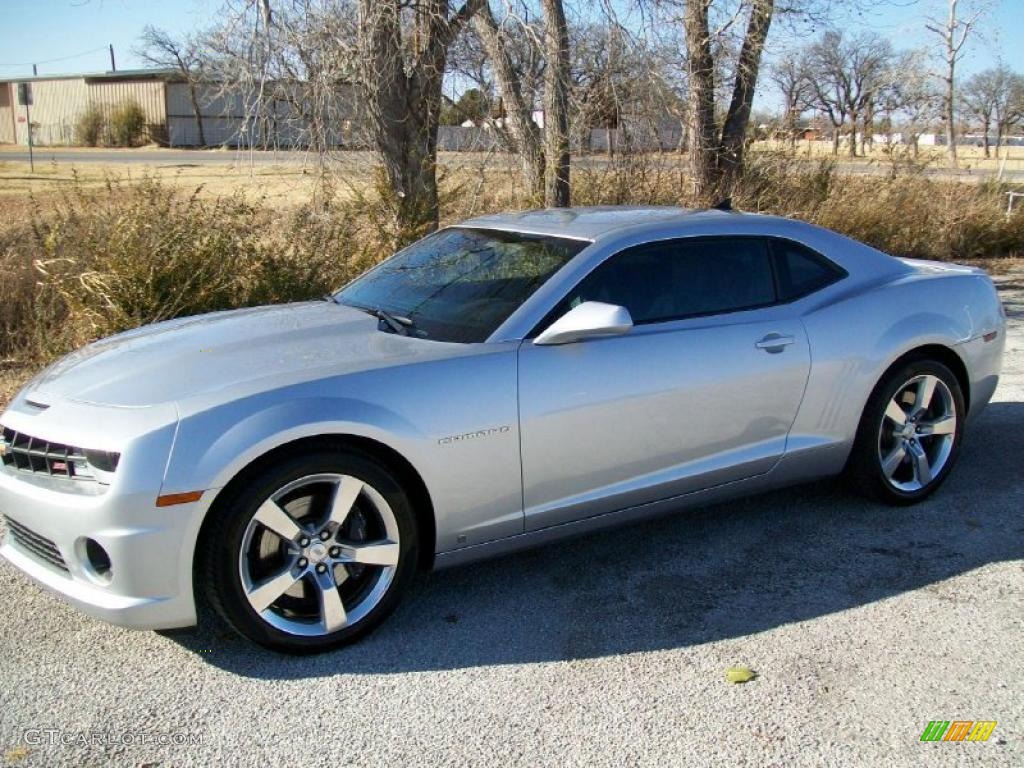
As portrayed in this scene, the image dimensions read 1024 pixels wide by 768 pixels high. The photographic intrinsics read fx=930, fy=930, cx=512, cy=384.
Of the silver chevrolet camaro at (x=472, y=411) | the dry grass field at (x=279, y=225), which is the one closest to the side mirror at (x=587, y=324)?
the silver chevrolet camaro at (x=472, y=411)

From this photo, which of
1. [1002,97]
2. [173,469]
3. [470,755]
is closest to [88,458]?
[173,469]

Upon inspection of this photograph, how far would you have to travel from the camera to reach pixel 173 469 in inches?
119

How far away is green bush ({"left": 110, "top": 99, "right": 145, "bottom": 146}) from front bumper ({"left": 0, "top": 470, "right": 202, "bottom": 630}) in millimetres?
56117

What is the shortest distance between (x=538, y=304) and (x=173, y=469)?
1576 mm

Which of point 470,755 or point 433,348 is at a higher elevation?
point 433,348

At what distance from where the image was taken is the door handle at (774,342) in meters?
4.21

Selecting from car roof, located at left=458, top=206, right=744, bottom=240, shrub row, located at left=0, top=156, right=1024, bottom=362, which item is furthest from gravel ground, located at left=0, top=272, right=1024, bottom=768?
shrub row, located at left=0, top=156, right=1024, bottom=362

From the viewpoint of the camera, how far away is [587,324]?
3.66 m

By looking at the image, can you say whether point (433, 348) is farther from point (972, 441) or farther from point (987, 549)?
point (972, 441)

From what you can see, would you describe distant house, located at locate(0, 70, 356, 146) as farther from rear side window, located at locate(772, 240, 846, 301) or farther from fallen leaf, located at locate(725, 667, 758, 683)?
fallen leaf, located at locate(725, 667, 758, 683)

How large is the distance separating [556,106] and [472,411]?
Answer: 7.30 meters

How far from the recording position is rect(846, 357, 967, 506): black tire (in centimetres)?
458

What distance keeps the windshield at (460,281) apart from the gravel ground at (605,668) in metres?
1.11

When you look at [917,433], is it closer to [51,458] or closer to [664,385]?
[664,385]
